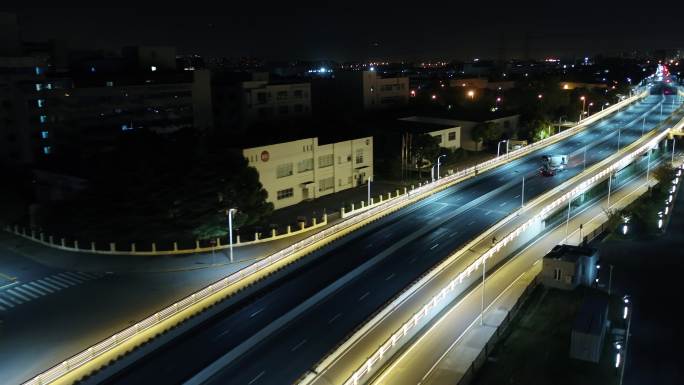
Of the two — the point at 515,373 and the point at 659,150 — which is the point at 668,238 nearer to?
the point at 515,373

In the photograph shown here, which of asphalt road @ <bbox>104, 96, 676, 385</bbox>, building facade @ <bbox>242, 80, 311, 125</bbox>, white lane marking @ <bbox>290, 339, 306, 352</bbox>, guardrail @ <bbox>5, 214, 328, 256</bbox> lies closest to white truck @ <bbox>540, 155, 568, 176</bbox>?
asphalt road @ <bbox>104, 96, 676, 385</bbox>

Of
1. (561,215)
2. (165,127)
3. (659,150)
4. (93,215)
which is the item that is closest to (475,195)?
(561,215)

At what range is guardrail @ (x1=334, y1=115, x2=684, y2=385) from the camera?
710 inches

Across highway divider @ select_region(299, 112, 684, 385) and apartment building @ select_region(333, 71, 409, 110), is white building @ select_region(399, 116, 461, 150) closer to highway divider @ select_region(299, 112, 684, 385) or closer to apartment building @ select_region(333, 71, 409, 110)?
highway divider @ select_region(299, 112, 684, 385)

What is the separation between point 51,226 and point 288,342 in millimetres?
19468

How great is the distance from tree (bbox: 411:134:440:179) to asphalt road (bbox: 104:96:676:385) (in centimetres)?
694

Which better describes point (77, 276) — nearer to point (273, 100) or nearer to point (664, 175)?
point (273, 100)

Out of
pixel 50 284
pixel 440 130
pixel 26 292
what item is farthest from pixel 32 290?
pixel 440 130

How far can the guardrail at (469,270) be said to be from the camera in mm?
18031

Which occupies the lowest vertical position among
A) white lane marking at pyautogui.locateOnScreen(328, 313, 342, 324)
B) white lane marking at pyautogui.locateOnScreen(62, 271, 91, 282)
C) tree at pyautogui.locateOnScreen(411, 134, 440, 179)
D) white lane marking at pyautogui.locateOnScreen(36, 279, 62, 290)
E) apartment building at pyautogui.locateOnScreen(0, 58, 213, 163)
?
white lane marking at pyautogui.locateOnScreen(36, 279, 62, 290)

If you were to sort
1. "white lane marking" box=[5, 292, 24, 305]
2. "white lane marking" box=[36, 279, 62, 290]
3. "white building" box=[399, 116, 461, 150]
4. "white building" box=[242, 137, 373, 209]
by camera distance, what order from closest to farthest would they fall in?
"white lane marking" box=[5, 292, 24, 305] < "white lane marking" box=[36, 279, 62, 290] < "white building" box=[242, 137, 373, 209] < "white building" box=[399, 116, 461, 150]

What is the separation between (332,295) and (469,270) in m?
6.80

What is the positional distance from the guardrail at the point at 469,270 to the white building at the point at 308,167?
1393 centimetres

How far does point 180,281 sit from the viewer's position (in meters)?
26.5
